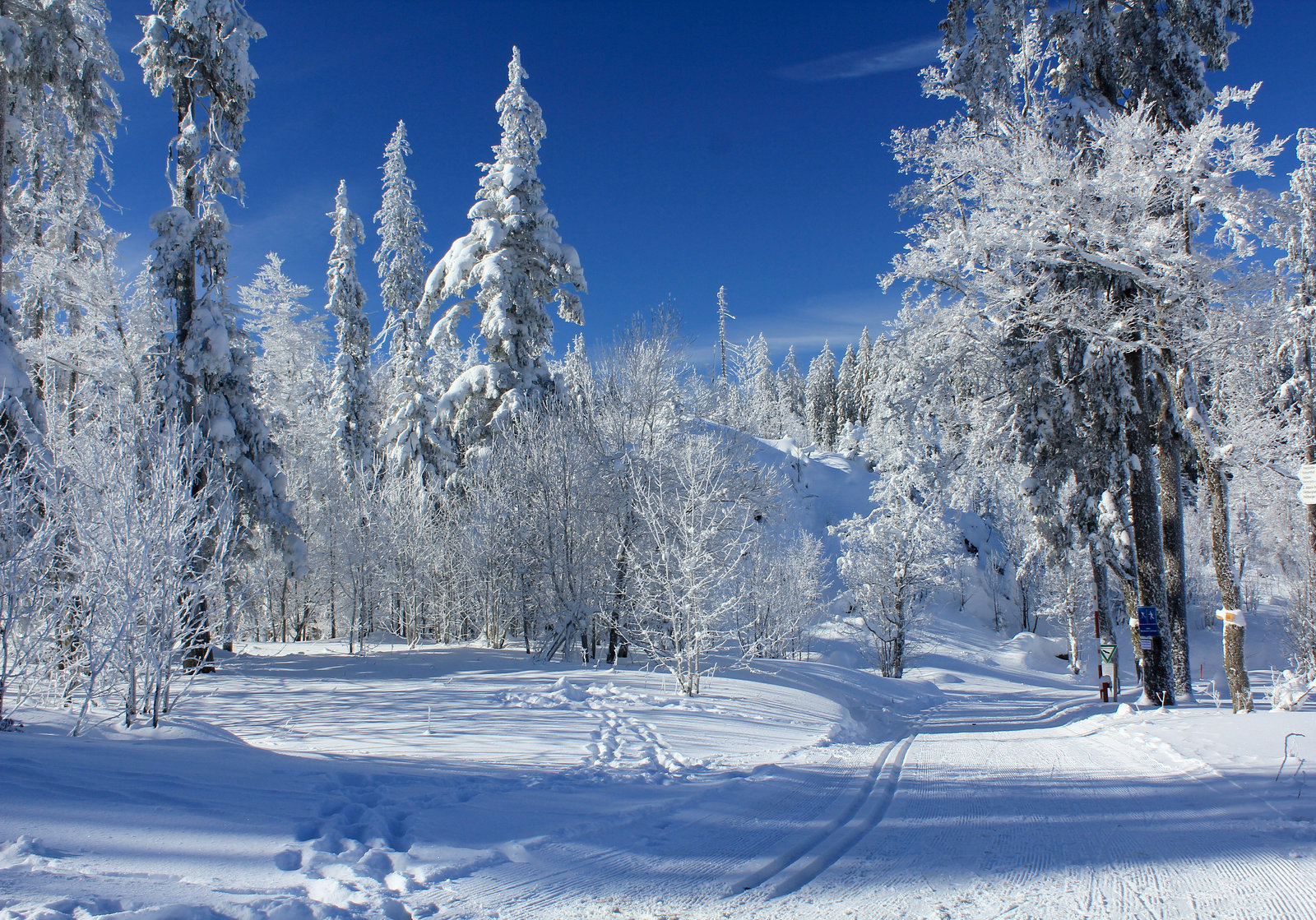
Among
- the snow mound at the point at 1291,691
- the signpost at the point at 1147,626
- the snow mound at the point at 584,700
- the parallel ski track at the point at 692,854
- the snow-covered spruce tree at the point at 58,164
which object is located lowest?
the snow mound at the point at 584,700

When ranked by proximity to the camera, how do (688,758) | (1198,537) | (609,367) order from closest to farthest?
(688,758) → (609,367) → (1198,537)

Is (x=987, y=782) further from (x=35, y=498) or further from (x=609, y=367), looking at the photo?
(x=609, y=367)

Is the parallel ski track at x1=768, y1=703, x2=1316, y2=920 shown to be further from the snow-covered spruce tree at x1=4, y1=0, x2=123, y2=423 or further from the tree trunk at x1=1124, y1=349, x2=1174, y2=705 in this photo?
the snow-covered spruce tree at x1=4, y1=0, x2=123, y2=423

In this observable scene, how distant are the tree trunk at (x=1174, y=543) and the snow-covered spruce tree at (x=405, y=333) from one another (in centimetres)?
1956

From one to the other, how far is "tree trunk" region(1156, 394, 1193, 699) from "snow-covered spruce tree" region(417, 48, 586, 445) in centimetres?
1571

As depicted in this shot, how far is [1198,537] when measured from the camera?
138 feet

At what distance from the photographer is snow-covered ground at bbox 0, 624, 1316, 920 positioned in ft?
12.2

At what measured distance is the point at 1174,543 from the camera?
12586 mm

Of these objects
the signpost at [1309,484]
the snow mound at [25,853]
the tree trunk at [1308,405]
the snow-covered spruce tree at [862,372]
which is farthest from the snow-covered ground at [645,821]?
the snow-covered spruce tree at [862,372]

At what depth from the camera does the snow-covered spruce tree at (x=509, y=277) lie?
21.2 meters

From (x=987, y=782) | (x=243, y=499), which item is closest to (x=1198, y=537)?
(x=987, y=782)

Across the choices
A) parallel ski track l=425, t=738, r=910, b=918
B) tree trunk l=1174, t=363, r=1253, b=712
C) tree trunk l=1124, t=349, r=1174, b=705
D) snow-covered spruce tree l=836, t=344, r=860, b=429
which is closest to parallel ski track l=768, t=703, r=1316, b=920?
parallel ski track l=425, t=738, r=910, b=918

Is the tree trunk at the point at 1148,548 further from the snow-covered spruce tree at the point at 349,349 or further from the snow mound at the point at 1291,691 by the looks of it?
the snow-covered spruce tree at the point at 349,349

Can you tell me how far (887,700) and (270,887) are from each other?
14670 mm
